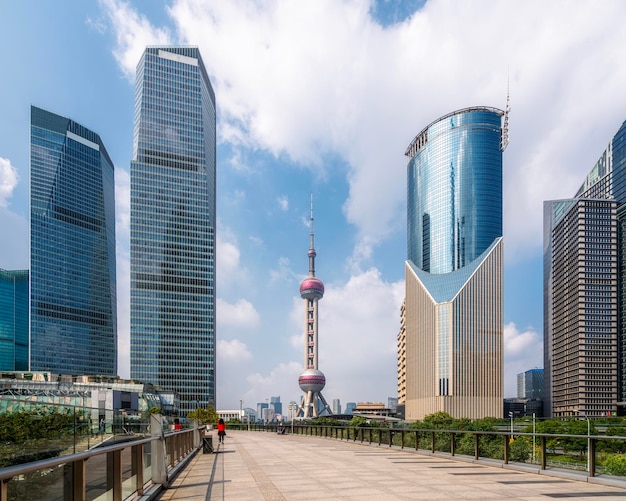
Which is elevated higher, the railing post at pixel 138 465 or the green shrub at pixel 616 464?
the railing post at pixel 138 465

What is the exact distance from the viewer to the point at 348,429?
31.1m

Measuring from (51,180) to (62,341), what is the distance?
53.6 meters

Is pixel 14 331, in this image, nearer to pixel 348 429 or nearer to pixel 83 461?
pixel 348 429

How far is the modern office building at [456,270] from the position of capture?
14475 cm

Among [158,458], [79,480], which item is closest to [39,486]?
[79,480]

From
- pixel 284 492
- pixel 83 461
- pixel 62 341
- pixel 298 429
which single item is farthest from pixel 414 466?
pixel 62 341

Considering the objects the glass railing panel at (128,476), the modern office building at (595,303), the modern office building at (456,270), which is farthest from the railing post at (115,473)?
the modern office building at (595,303)

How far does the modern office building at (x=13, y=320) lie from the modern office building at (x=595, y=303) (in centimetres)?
17576

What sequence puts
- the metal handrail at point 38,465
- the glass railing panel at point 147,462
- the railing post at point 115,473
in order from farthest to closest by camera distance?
the glass railing panel at point 147,462, the railing post at point 115,473, the metal handrail at point 38,465

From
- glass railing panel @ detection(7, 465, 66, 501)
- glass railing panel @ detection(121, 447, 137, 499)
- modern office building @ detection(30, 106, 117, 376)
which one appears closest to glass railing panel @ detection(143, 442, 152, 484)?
glass railing panel @ detection(121, 447, 137, 499)

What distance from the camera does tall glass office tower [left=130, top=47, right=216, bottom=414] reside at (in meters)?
164

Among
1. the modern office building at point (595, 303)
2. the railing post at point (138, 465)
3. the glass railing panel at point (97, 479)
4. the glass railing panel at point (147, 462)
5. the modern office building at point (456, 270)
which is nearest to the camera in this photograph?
the glass railing panel at point (97, 479)

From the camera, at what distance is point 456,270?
15425cm

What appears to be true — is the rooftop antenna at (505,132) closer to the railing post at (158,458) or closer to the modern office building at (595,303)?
the modern office building at (595,303)
